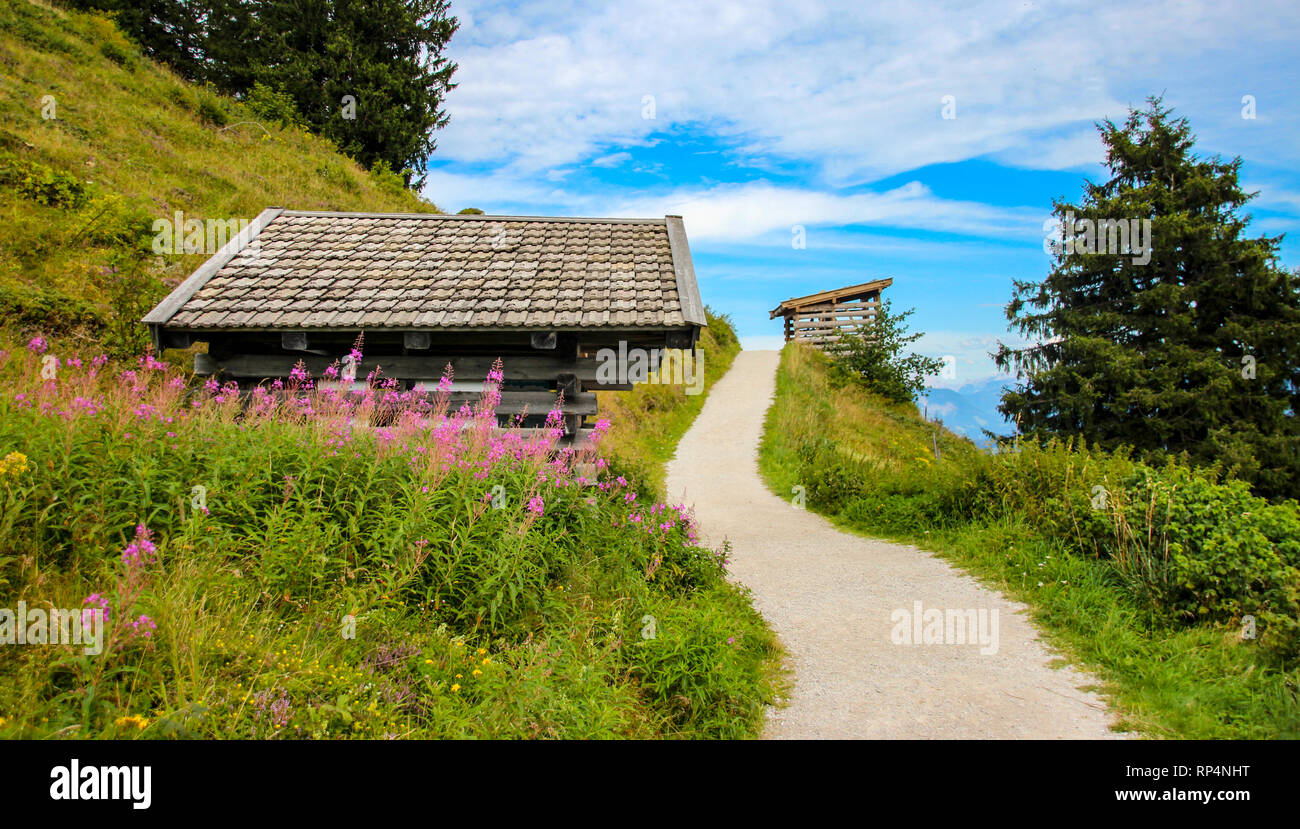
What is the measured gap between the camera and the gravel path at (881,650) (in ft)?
13.7

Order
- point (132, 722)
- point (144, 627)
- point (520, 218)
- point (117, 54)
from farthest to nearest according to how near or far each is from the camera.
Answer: point (117, 54), point (520, 218), point (144, 627), point (132, 722)

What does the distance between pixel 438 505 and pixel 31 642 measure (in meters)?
2.26

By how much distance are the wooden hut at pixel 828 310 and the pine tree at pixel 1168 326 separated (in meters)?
12.3

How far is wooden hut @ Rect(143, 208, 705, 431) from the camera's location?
7.67 meters

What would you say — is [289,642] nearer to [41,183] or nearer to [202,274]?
[202,274]

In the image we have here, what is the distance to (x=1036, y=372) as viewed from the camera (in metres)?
18.6

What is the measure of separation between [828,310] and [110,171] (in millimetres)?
30084

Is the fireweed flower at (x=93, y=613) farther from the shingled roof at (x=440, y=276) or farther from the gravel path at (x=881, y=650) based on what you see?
the shingled roof at (x=440, y=276)

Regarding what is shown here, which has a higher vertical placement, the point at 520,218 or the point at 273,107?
the point at 273,107

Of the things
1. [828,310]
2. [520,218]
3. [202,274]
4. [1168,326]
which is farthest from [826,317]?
[202,274]

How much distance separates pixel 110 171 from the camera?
45.1 feet

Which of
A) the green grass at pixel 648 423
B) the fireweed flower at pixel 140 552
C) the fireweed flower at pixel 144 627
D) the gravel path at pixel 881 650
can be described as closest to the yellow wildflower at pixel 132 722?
the fireweed flower at pixel 144 627

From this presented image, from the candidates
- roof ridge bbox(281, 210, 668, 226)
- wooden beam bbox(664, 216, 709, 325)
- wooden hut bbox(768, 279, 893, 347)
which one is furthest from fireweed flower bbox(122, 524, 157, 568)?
wooden hut bbox(768, 279, 893, 347)

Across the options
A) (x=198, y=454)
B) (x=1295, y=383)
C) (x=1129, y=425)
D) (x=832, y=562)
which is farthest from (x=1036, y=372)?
(x=198, y=454)
